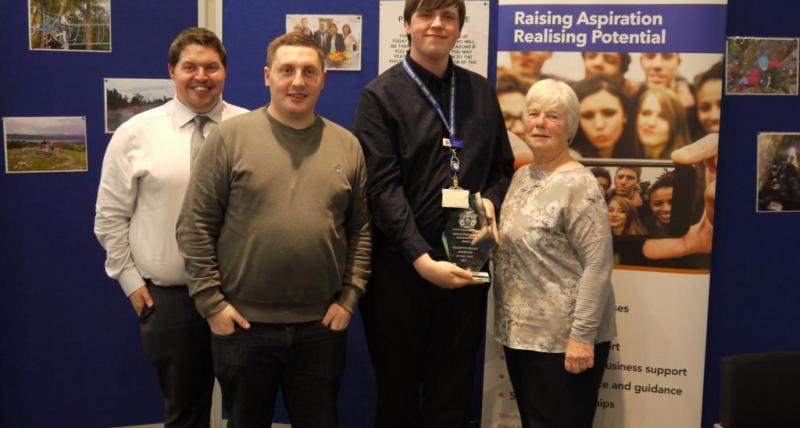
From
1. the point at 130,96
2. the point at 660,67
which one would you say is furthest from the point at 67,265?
the point at 660,67

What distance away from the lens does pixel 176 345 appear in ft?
7.43

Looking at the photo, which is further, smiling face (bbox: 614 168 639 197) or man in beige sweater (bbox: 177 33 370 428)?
smiling face (bbox: 614 168 639 197)

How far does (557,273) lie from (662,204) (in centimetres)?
85

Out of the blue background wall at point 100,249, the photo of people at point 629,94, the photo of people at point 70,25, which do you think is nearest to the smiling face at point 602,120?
the photo of people at point 629,94

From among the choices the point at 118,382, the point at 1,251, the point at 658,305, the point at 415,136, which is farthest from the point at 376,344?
the point at 1,251

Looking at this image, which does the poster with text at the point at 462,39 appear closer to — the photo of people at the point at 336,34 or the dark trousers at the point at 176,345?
the photo of people at the point at 336,34

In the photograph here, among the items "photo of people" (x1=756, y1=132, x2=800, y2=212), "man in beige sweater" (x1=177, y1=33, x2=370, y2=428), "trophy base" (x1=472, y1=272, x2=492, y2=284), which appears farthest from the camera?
"photo of people" (x1=756, y1=132, x2=800, y2=212)

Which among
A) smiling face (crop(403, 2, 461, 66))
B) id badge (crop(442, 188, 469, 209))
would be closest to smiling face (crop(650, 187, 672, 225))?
id badge (crop(442, 188, 469, 209))

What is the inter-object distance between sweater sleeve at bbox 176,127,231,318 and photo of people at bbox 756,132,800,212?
231 centimetres

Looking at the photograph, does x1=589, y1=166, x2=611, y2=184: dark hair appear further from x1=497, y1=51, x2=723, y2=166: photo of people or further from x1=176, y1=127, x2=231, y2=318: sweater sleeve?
x1=176, y1=127, x2=231, y2=318: sweater sleeve

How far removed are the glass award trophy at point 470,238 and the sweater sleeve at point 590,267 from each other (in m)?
0.28

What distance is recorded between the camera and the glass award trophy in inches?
84.7

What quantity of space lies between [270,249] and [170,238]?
466mm

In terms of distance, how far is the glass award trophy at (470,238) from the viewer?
2.15 meters
